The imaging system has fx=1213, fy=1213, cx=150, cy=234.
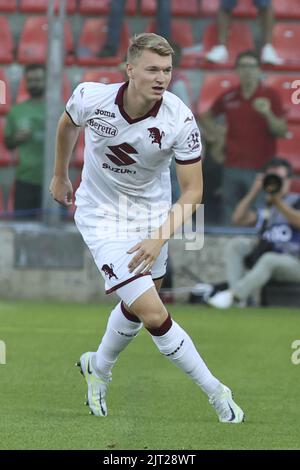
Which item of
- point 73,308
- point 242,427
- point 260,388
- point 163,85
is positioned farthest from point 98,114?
point 73,308

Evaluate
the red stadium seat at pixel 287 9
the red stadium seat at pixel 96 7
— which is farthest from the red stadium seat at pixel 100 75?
the red stadium seat at pixel 287 9

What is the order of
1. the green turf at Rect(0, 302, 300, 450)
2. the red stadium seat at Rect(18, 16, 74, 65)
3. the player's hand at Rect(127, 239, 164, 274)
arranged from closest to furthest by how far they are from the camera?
1. the green turf at Rect(0, 302, 300, 450)
2. the player's hand at Rect(127, 239, 164, 274)
3. the red stadium seat at Rect(18, 16, 74, 65)

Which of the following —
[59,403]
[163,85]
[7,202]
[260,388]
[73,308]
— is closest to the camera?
[163,85]

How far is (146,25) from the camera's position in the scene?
13.5m

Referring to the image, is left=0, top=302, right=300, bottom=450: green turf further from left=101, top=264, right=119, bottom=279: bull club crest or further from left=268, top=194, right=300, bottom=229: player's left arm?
left=268, top=194, right=300, bottom=229: player's left arm

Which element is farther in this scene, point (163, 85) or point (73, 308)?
point (73, 308)

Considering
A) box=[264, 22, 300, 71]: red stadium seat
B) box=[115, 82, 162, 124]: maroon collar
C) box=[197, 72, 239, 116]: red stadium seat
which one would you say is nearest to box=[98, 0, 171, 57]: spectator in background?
box=[197, 72, 239, 116]: red stadium seat

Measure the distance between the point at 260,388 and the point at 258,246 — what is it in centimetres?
481

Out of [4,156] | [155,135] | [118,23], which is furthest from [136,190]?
[118,23]

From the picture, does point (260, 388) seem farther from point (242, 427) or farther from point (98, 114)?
point (98, 114)

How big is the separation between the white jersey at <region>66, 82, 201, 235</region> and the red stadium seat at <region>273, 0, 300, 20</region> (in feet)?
23.7

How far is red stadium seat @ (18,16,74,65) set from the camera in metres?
13.7

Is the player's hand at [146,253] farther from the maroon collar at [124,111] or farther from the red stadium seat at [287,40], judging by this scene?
the red stadium seat at [287,40]

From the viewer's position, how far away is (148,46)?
6.13 meters
